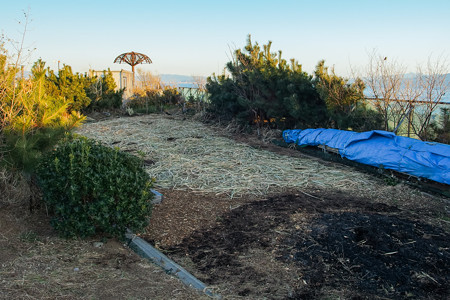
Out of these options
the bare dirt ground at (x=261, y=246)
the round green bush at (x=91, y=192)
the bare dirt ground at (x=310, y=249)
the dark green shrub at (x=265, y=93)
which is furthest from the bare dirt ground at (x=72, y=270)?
the dark green shrub at (x=265, y=93)

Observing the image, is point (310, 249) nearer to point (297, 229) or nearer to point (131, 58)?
point (297, 229)

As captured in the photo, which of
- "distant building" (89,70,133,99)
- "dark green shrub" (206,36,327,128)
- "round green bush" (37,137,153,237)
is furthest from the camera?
"distant building" (89,70,133,99)

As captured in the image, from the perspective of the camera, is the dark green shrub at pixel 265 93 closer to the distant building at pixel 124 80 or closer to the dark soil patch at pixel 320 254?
the dark soil patch at pixel 320 254

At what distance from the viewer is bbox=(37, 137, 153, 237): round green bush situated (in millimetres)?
3312

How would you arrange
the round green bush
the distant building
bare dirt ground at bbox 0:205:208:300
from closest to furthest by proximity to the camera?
bare dirt ground at bbox 0:205:208:300, the round green bush, the distant building

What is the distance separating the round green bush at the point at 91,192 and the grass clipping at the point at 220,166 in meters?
0.49

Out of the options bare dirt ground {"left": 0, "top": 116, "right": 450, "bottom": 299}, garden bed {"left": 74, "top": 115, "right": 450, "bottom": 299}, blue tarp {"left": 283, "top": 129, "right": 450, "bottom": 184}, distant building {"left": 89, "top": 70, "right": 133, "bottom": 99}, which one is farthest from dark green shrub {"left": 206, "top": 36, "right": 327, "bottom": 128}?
distant building {"left": 89, "top": 70, "right": 133, "bottom": 99}

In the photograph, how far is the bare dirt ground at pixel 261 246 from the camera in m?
2.75

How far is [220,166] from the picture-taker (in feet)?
21.5

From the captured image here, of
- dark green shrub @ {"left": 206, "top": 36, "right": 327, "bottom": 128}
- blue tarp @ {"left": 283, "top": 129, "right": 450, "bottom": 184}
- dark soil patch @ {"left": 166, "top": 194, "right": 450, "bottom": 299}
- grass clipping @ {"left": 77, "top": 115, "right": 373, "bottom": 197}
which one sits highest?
dark green shrub @ {"left": 206, "top": 36, "right": 327, "bottom": 128}

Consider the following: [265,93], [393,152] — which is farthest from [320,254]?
[265,93]

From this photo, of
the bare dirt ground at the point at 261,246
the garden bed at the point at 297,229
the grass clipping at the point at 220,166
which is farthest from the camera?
the grass clipping at the point at 220,166

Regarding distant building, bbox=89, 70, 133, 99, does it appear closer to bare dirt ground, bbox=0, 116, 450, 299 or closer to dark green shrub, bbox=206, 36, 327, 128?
dark green shrub, bbox=206, 36, 327, 128

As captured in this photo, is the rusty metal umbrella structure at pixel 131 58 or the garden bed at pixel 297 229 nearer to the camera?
the garden bed at pixel 297 229
